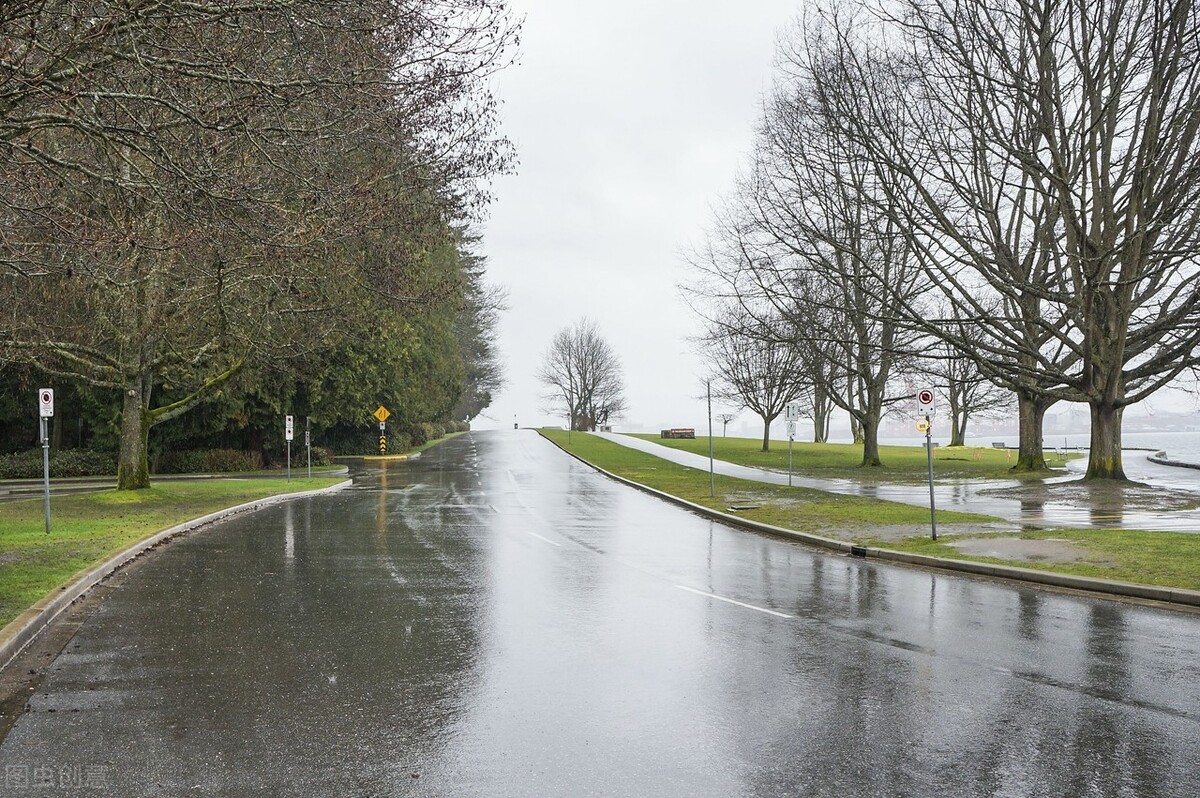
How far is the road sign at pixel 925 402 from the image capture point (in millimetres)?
16219

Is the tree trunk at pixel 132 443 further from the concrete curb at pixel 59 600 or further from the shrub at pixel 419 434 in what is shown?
the shrub at pixel 419 434

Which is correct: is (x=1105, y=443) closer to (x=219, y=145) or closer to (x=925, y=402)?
(x=925, y=402)

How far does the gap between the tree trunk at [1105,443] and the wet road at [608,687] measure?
17865 millimetres

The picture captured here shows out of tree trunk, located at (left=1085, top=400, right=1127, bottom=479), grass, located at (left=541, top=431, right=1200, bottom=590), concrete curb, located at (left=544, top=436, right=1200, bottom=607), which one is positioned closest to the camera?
concrete curb, located at (left=544, top=436, right=1200, bottom=607)

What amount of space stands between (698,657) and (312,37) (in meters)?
9.17

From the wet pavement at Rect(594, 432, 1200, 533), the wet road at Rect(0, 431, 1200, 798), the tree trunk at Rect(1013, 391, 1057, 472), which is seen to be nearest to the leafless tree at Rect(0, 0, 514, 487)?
the wet road at Rect(0, 431, 1200, 798)

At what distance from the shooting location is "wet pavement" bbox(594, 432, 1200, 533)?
739 inches

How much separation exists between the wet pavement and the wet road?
8.02 metres

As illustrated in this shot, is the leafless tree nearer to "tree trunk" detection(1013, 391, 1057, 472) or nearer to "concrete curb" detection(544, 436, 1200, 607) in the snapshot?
"concrete curb" detection(544, 436, 1200, 607)

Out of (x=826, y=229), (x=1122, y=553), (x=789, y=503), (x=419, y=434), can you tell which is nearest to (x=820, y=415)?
(x=419, y=434)

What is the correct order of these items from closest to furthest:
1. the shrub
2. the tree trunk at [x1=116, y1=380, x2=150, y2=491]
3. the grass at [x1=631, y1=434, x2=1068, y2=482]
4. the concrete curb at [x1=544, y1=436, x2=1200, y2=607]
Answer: the concrete curb at [x1=544, y1=436, x2=1200, y2=607] < the tree trunk at [x1=116, y1=380, x2=150, y2=491] < the grass at [x1=631, y1=434, x2=1068, y2=482] < the shrub

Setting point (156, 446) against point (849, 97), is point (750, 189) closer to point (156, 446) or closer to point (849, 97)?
point (849, 97)

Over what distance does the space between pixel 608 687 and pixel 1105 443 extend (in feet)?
84.8

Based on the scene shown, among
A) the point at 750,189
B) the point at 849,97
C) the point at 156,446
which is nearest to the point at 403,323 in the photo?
the point at 156,446
